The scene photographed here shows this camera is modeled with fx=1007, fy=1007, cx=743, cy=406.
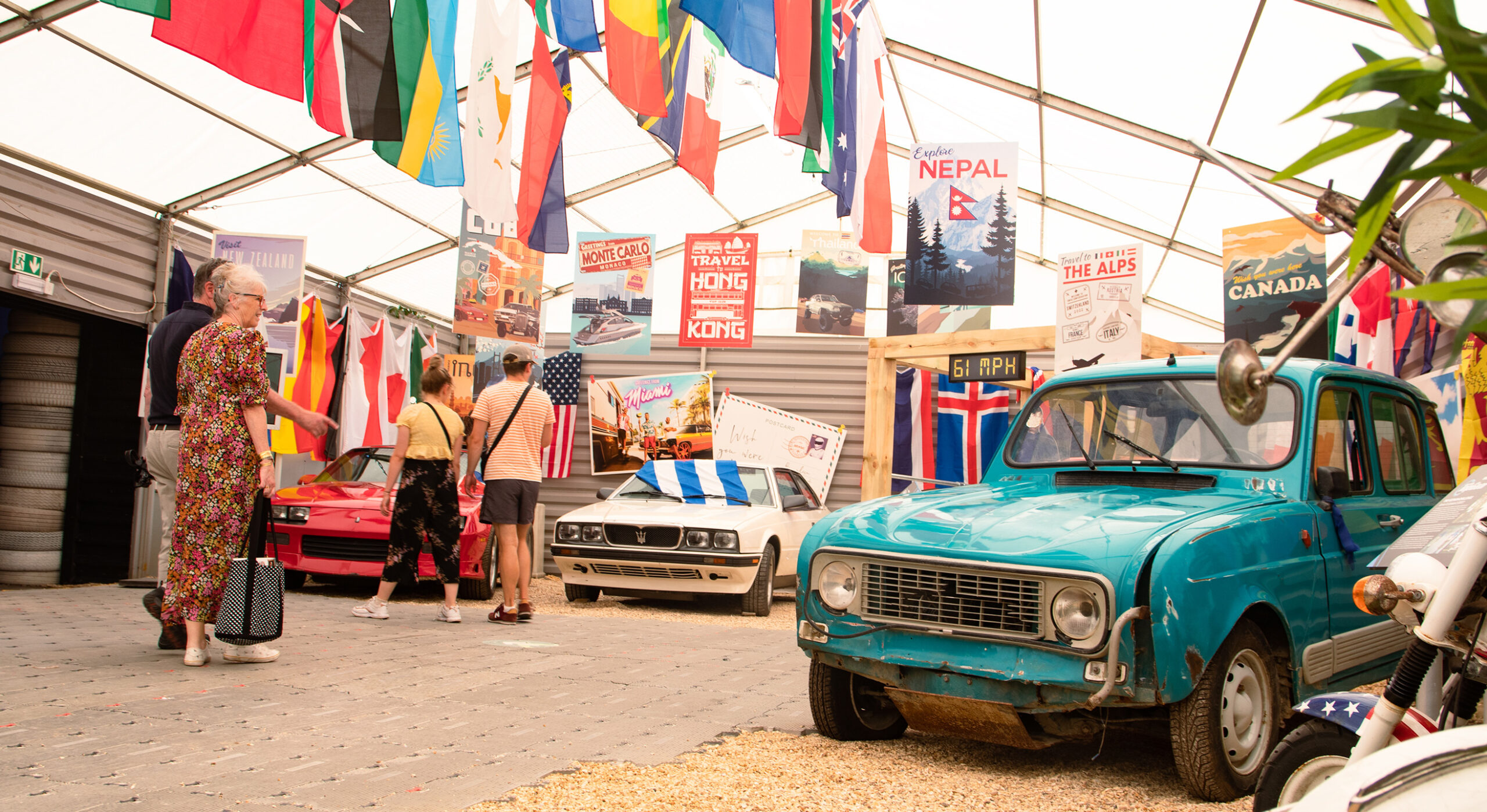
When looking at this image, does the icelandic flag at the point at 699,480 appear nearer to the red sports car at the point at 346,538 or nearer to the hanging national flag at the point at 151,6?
the red sports car at the point at 346,538

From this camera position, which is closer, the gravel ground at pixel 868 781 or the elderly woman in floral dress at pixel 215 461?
the gravel ground at pixel 868 781

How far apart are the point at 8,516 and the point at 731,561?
6.58 meters

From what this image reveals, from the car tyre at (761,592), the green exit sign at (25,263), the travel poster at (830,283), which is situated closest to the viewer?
the green exit sign at (25,263)

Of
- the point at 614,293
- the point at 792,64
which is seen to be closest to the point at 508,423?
the point at 792,64

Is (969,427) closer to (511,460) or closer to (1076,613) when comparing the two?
(511,460)

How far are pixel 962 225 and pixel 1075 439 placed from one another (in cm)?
527

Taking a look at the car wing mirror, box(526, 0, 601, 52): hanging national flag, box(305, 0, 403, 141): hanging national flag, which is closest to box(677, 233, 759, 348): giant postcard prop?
box(526, 0, 601, 52): hanging national flag

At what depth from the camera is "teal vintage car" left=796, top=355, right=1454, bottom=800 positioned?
10.1 ft

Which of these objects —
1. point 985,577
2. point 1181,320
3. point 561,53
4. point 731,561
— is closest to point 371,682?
point 985,577

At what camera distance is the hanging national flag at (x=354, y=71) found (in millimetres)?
5148

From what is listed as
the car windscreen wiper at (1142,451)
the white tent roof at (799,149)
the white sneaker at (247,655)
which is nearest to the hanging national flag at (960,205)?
the white tent roof at (799,149)

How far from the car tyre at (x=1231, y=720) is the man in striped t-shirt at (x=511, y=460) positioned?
185 inches

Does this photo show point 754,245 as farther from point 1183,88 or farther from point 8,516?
point 8,516

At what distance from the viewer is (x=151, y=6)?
13.9 ft
